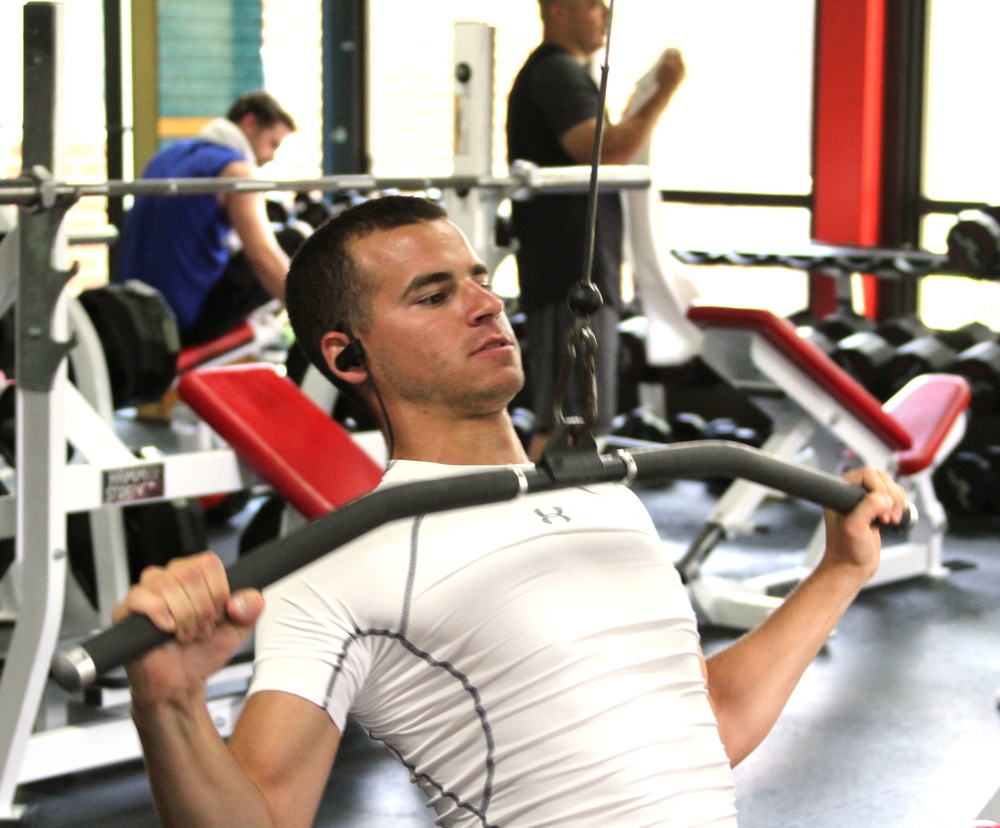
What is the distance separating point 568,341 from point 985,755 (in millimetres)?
1885

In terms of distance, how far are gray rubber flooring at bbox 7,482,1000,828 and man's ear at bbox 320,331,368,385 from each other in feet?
3.91

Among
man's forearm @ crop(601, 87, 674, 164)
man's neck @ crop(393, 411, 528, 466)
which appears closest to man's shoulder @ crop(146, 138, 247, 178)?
man's forearm @ crop(601, 87, 674, 164)

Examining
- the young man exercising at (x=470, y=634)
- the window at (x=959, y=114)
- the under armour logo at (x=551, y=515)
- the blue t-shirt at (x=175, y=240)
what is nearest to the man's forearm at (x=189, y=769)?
the young man exercising at (x=470, y=634)

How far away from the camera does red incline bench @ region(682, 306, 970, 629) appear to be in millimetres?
3330

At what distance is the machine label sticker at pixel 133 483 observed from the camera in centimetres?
244

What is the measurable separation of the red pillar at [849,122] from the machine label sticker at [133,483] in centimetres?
363

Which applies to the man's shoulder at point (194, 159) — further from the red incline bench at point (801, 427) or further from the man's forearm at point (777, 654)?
the man's forearm at point (777, 654)

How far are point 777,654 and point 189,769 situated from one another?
65cm

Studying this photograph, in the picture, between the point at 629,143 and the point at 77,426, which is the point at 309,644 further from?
the point at 629,143

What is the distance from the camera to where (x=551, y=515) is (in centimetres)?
126

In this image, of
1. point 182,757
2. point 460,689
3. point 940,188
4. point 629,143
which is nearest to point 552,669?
point 460,689

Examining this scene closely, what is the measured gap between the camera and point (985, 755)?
263 centimetres

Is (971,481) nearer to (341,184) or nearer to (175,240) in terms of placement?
(175,240)

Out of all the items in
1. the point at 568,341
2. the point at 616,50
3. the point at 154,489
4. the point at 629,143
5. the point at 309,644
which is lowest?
the point at 154,489
